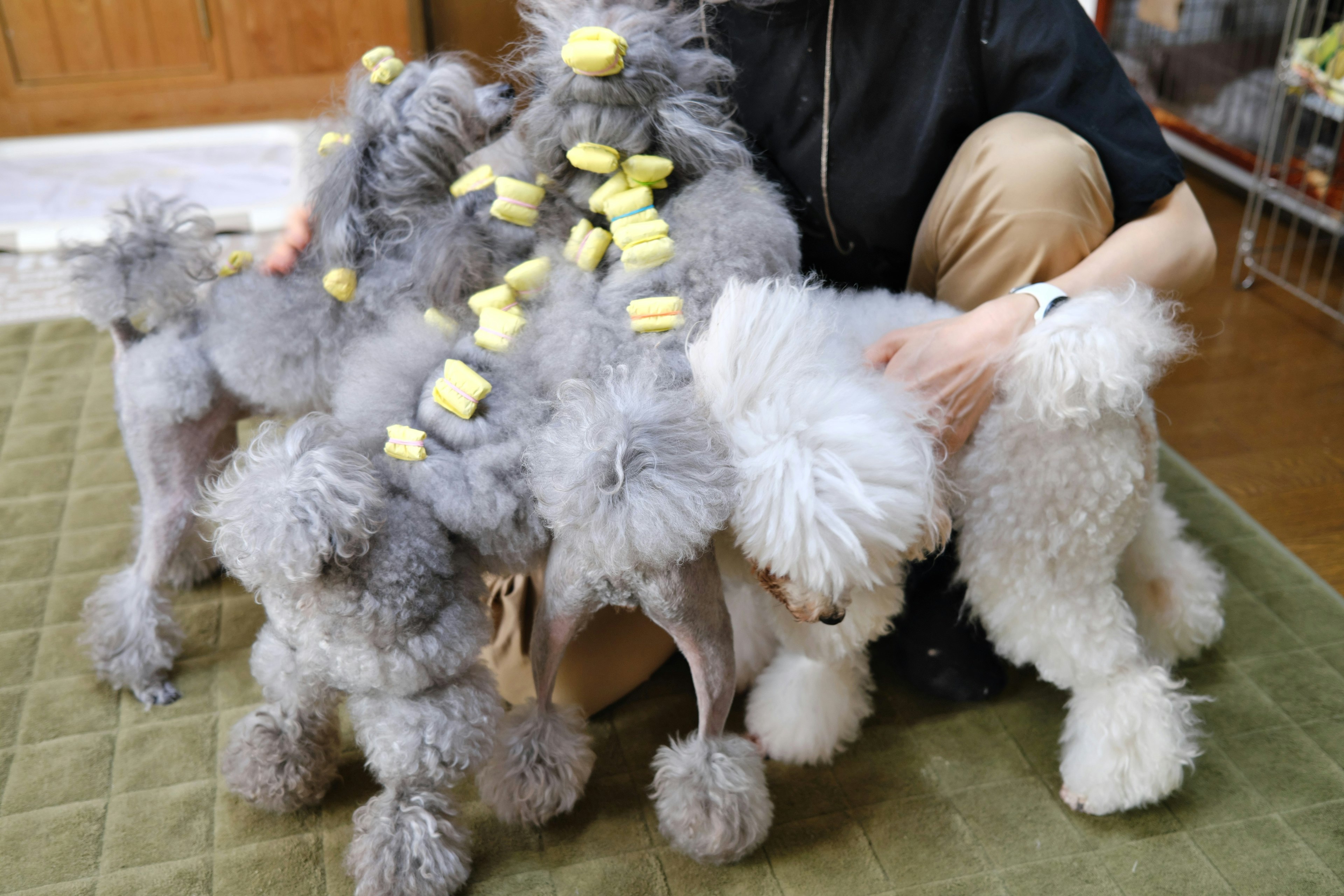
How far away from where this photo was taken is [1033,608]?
1.00 m

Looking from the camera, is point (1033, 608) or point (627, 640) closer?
point (1033, 608)

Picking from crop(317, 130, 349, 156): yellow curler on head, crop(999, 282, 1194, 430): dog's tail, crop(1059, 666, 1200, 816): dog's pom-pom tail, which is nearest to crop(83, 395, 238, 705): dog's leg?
crop(317, 130, 349, 156): yellow curler on head

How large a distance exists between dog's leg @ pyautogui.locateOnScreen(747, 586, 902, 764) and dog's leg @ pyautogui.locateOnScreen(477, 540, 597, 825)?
8.7 inches

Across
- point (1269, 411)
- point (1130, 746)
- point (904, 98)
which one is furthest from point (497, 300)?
point (1269, 411)

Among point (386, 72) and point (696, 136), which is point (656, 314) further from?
point (386, 72)

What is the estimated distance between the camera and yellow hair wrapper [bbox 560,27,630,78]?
85 centimetres

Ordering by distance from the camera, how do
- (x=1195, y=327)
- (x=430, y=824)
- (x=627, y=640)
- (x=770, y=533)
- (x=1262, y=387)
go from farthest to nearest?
(x=1195, y=327) < (x=1262, y=387) < (x=627, y=640) < (x=430, y=824) < (x=770, y=533)

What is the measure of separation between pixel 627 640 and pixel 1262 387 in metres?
1.31

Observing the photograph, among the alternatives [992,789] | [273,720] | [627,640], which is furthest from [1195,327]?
[273,720]

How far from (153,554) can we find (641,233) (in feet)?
2.27

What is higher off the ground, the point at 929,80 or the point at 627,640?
the point at 929,80

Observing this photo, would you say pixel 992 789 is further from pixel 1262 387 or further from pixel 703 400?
pixel 1262 387

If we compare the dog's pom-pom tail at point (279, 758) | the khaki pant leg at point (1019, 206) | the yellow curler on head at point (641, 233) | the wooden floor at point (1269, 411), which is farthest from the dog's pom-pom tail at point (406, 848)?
the wooden floor at point (1269, 411)

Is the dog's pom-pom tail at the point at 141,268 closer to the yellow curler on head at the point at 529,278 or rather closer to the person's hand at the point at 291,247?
the person's hand at the point at 291,247
